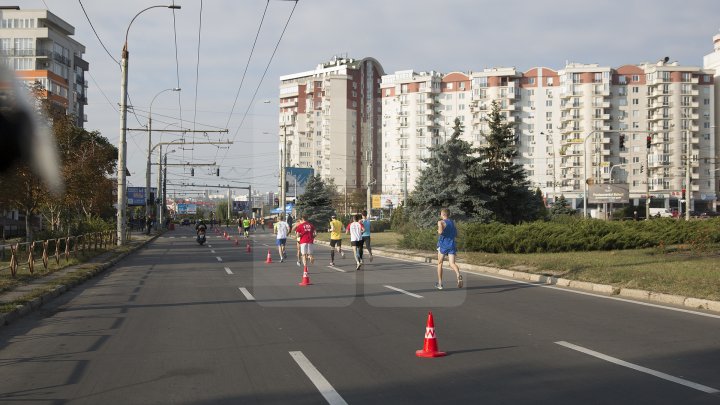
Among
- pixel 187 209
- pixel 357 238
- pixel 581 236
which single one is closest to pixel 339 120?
pixel 187 209

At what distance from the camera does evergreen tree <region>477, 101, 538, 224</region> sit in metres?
32.3

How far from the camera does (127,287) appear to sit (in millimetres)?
15820

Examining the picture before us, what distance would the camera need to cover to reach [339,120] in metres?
123

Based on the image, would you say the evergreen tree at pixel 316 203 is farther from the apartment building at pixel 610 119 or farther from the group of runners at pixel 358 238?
the apartment building at pixel 610 119

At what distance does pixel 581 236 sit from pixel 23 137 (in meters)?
18.5

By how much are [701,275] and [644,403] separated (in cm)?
1035

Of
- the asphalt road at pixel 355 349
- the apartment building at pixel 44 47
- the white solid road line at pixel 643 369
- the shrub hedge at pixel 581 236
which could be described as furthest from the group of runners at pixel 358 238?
the apartment building at pixel 44 47

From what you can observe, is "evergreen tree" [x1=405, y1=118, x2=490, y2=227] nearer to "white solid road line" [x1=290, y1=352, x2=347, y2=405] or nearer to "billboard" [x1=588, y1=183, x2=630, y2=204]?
"white solid road line" [x1=290, y1=352, x2=347, y2=405]

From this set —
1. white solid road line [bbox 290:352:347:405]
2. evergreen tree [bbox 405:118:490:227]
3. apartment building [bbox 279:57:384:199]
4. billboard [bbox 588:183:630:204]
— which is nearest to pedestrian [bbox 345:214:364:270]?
evergreen tree [bbox 405:118:490:227]

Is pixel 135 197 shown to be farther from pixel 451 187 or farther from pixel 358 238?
pixel 358 238

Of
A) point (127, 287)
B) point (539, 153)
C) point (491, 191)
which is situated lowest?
point (127, 287)

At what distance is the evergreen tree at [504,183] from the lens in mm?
32344

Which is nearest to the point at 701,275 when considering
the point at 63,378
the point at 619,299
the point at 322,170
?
the point at 619,299

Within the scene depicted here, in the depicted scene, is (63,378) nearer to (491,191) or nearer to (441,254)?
(441,254)
